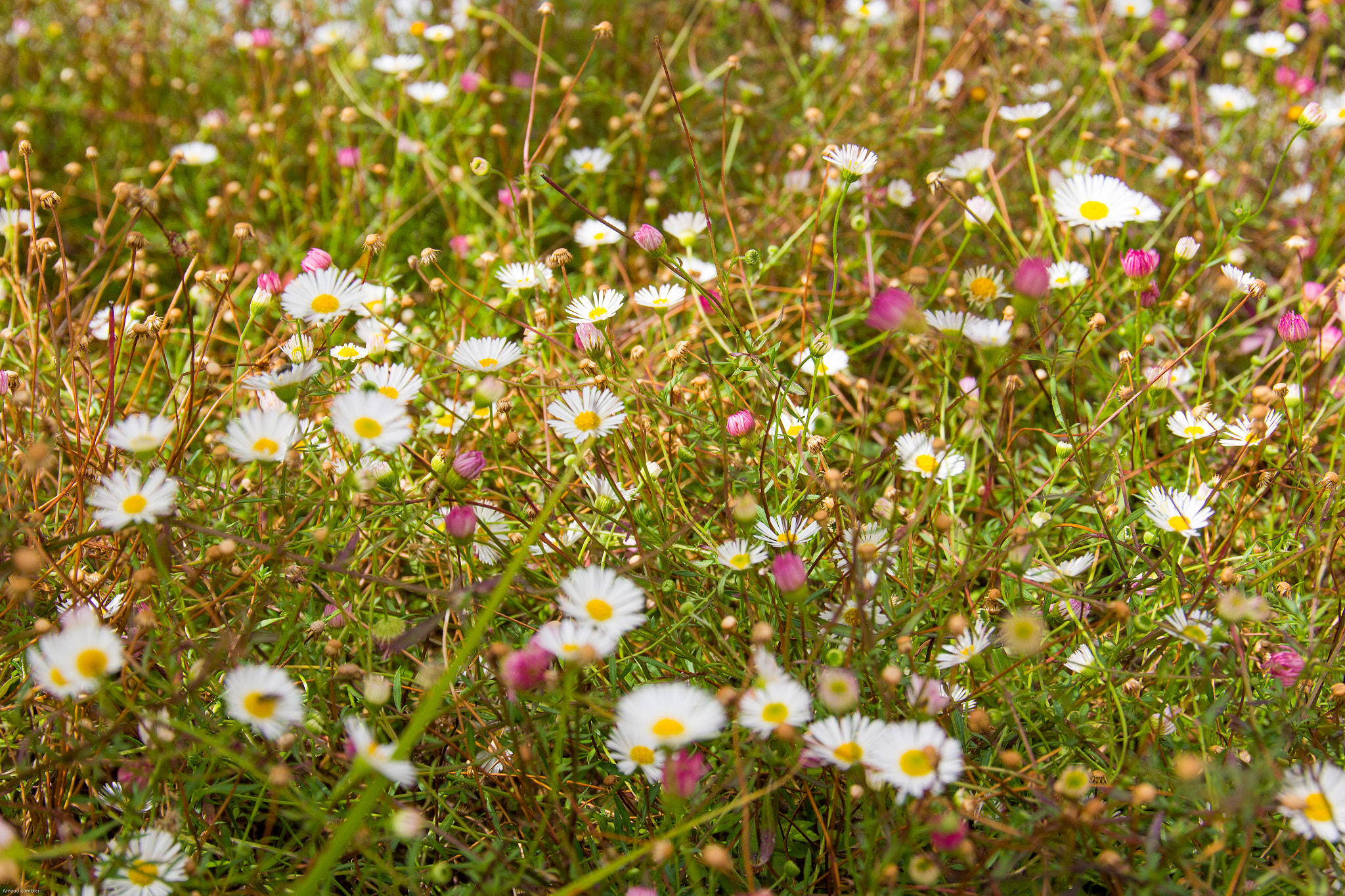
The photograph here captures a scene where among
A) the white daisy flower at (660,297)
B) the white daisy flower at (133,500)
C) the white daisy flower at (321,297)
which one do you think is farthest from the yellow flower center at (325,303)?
the white daisy flower at (660,297)

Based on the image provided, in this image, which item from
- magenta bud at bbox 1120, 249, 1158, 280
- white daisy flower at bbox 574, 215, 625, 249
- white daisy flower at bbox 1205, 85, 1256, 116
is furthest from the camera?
white daisy flower at bbox 1205, 85, 1256, 116

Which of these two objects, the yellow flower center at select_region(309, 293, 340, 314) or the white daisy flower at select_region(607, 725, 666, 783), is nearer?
the white daisy flower at select_region(607, 725, 666, 783)

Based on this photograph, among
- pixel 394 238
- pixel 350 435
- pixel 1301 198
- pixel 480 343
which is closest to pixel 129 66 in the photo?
pixel 394 238

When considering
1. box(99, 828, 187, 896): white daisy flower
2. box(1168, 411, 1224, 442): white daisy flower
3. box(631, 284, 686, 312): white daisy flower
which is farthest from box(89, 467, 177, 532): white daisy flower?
box(1168, 411, 1224, 442): white daisy flower

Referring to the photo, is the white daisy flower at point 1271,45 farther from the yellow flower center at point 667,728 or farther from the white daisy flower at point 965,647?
the yellow flower center at point 667,728

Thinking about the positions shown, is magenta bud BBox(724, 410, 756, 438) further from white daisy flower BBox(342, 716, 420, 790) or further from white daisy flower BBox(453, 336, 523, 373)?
white daisy flower BBox(342, 716, 420, 790)

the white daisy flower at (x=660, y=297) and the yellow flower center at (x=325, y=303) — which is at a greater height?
the white daisy flower at (x=660, y=297)

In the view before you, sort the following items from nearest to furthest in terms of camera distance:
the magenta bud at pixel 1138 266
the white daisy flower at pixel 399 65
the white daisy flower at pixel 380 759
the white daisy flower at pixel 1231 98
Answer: the white daisy flower at pixel 380 759
the magenta bud at pixel 1138 266
the white daisy flower at pixel 399 65
the white daisy flower at pixel 1231 98
